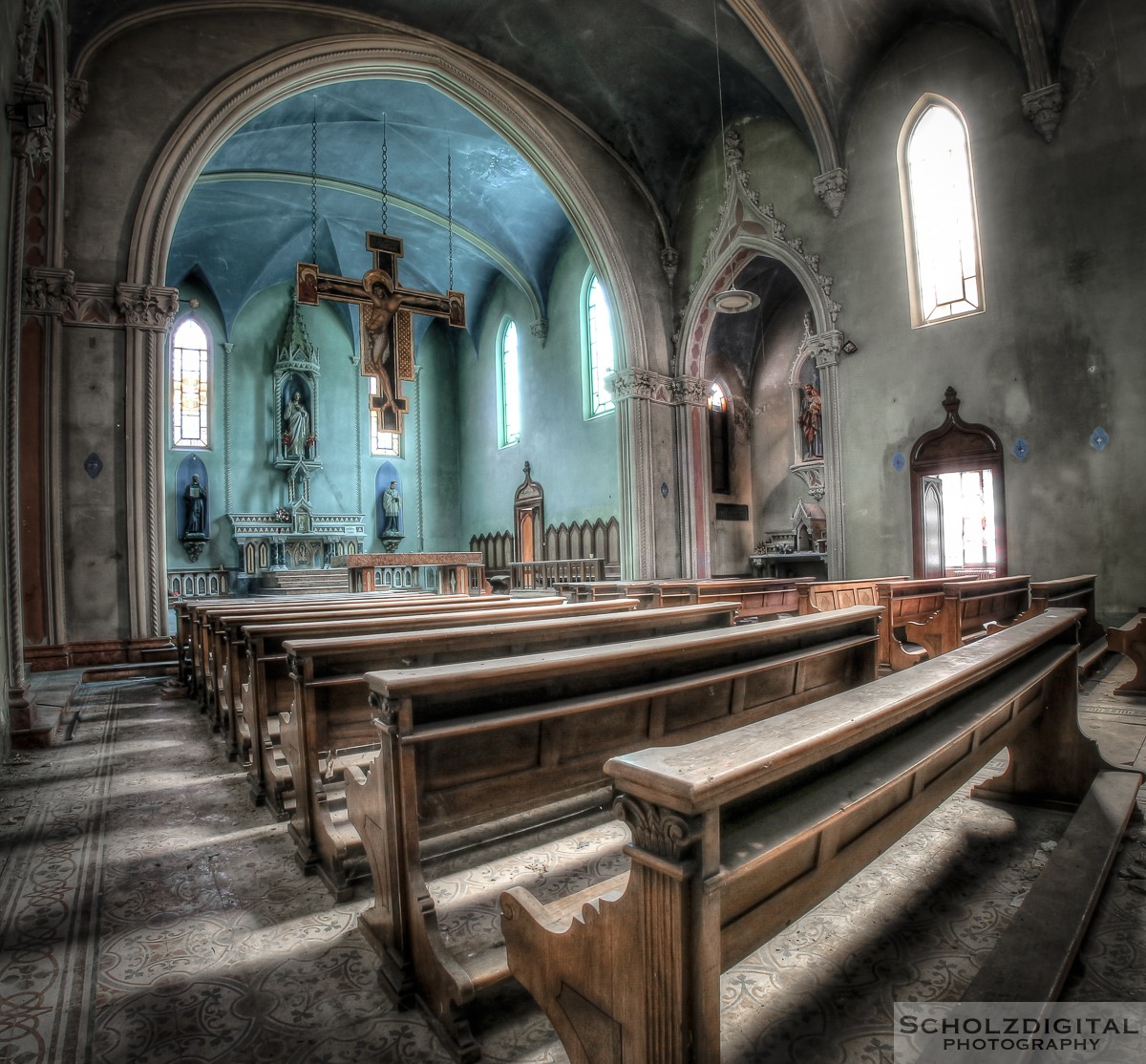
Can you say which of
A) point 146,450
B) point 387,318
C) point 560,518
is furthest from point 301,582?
point 146,450

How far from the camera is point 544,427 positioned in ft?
53.9

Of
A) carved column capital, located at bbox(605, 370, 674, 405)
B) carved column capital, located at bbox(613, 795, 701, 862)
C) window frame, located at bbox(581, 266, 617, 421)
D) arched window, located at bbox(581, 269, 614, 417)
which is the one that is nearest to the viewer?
carved column capital, located at bbox(613, 795, 701, 862)

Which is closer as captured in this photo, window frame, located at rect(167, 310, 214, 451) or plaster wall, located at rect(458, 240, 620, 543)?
plaster wall, located at rect(458, 240, 620, 543)

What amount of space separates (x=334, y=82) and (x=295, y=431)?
8.64 meters

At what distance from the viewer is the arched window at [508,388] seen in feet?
57.9

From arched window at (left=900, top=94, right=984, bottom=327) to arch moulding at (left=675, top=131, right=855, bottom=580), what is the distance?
1.23 m

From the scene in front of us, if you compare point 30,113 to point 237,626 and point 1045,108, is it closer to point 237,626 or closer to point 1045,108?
point 237,626

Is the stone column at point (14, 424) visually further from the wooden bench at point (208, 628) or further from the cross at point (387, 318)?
the cross at point (387, 318)

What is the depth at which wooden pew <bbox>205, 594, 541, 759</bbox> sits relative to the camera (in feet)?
13.5

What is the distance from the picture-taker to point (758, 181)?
11672 mm

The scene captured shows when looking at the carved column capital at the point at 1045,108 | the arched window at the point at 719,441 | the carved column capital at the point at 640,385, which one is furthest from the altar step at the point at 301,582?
the carved column capital at the point at 1045,108

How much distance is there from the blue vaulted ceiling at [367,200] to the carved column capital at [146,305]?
5545 mm

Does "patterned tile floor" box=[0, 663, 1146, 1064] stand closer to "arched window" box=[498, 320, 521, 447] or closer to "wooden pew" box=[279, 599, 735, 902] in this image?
"wooden pew" box=[279, 599, 735, 902]

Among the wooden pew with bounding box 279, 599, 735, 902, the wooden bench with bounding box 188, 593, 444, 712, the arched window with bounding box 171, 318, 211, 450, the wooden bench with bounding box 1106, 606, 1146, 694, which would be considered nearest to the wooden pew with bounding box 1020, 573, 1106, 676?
the wooden bench with bounding box 1106, 606, 1146, 694
